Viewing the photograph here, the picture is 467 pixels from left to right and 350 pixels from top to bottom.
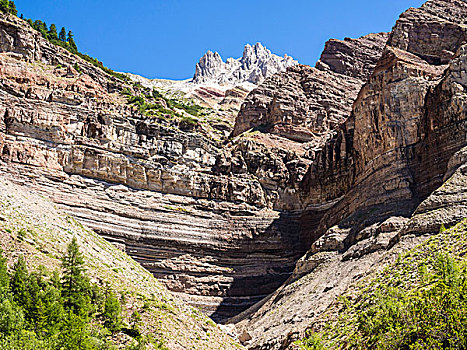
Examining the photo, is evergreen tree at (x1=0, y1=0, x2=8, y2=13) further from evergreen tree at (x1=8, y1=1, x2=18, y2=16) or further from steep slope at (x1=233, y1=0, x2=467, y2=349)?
steep slope at (x1=233, y1=0, x2=467, y2=349)

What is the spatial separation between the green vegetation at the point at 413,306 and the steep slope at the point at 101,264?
9520 millimetres

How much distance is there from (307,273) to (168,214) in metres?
20.5

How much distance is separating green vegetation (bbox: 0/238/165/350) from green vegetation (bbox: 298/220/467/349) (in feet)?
45.9

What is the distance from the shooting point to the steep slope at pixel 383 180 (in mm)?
50406

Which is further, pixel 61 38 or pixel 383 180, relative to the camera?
pixel 61 38

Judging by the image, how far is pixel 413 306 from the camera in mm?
34156

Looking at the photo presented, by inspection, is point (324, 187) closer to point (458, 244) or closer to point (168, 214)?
point (168, 214)

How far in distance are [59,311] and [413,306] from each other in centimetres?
2364

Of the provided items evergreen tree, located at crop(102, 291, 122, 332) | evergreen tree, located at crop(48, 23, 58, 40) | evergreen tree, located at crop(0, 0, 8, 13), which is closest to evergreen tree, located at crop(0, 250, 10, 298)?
evergreen tree, located at crop(102, 291, 122, 332)

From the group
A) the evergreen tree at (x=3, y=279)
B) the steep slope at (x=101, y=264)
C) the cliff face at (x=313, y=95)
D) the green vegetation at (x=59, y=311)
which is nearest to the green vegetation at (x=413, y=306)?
the steep slope at (x=101, y=264)

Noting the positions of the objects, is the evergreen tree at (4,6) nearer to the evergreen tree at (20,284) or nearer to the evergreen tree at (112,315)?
the evergreen tree at (20,284)

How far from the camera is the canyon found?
2226 inches

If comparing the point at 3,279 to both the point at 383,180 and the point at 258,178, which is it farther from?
the point at 258,178

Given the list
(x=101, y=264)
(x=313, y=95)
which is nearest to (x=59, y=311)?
(x=101, y=264)
